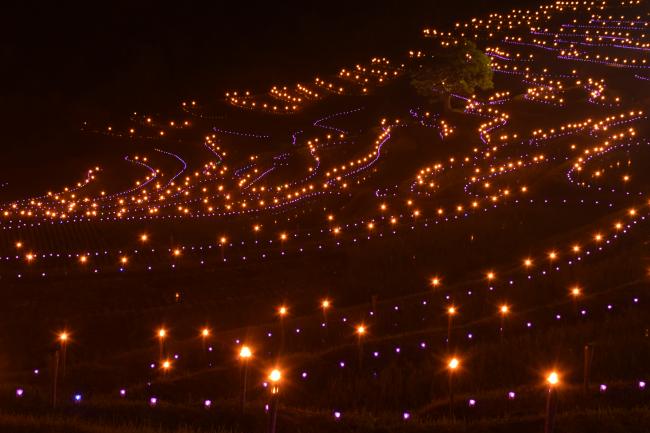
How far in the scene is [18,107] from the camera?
37625 mm

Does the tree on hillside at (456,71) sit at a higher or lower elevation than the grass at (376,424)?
higher

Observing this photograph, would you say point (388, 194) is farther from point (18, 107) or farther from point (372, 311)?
point (18, 107)

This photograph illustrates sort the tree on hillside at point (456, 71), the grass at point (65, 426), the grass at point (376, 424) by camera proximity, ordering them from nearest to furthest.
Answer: the grass at point (65, 426), the grass at point (376, 424), the tree on hillside at point (456, 71)

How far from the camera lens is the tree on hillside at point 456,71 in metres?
26.3

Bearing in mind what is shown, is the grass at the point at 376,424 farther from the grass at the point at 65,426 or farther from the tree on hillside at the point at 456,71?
the tree on hillside at the point at 456,71

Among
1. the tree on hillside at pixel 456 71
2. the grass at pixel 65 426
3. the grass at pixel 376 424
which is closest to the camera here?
the grass at pixel 65 426

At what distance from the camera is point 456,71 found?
26188 mm

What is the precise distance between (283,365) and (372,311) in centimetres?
244

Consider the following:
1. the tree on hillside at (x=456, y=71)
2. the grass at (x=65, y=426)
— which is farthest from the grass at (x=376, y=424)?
the tree on hillside at (x=456, y=71)

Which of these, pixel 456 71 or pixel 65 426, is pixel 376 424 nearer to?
pixel 65 426

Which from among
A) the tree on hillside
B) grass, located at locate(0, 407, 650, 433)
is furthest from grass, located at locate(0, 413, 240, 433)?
the tree on hillside

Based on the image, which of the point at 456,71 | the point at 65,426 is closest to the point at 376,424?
the point at 65,426

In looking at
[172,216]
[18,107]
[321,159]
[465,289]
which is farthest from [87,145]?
[465,289]

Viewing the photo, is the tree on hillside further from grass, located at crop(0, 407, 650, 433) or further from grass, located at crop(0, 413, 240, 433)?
grass, located at crop(0, 413, 240, 433)
